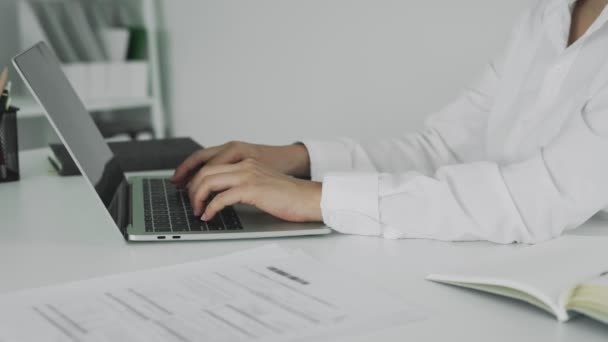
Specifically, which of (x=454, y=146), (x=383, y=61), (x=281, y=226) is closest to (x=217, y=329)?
(x=281, y=226)

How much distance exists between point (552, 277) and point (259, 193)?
0.41 m

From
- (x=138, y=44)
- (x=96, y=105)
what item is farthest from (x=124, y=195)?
(x=138, y=44)

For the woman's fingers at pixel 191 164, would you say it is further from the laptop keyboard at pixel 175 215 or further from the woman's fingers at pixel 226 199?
the woman's fingers at pixel 226 199

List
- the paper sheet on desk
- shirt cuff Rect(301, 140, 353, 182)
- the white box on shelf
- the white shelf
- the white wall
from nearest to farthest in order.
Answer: the paper sheet on desk → shirt cuff Rect(301, 140, 353, 182) → the white wall → the white shelf → the white box on shelf

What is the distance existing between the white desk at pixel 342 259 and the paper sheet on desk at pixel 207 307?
36 mm

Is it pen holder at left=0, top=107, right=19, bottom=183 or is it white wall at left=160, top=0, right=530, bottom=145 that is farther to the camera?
white wall at left=160, top=0, right=530, bottom=145

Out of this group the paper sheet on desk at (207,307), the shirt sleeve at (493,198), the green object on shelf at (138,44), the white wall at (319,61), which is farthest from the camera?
the green object on shelf at (138,44)

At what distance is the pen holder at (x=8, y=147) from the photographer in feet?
4.43

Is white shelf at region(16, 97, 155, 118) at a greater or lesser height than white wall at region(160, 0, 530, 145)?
lesser

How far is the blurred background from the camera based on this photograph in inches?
88.2

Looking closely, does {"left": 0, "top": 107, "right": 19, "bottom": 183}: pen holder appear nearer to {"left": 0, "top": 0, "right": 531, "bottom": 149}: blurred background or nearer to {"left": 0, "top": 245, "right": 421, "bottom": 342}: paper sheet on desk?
{"left": 0, "top": 245, "right": 421, "bottom": 342}: paper sheet on desk

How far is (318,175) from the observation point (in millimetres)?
1344

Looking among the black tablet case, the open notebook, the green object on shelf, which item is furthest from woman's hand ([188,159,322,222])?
the green object on shelf

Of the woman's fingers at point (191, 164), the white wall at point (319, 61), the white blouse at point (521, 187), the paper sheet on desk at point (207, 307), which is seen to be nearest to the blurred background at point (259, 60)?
the white wall at point (319, 61)
